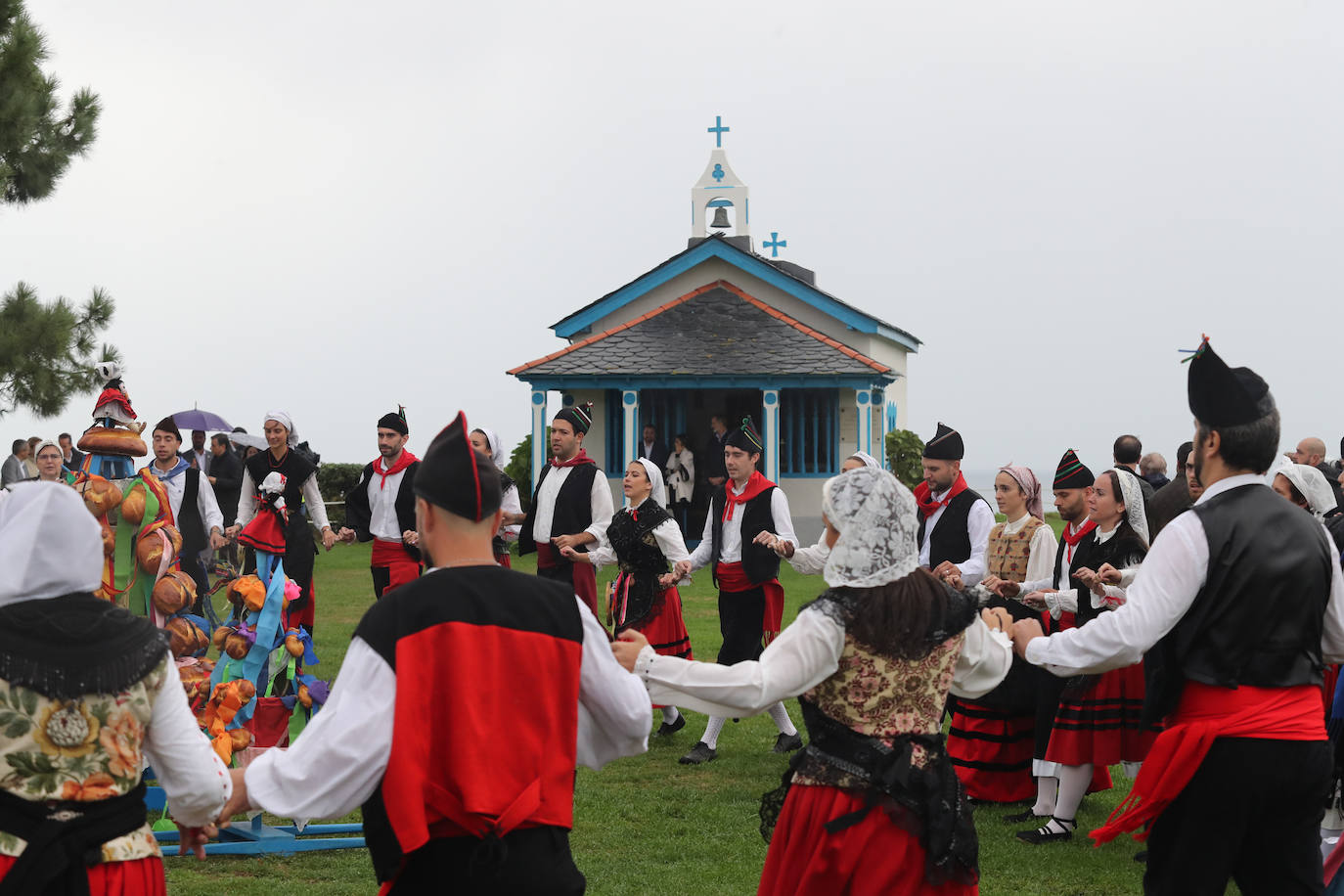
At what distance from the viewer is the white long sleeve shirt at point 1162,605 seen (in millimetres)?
3865

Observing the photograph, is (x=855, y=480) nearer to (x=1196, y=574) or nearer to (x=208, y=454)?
(x=1196, y=574)

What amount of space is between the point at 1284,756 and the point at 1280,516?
69 cm

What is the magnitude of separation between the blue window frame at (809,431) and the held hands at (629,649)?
19.2 m

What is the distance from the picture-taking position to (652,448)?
71.5 feet

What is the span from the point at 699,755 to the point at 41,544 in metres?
5.85

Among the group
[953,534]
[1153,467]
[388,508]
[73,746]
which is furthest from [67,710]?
[1153,467]

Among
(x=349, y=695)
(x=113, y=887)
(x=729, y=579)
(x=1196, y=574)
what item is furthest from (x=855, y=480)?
(x=729, y=579)

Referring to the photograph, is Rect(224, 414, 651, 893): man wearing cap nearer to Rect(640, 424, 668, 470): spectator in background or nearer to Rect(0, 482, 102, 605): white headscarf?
Rect(0, 482, 102, 605): white headscarf

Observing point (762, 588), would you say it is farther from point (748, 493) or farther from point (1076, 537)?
point (1076, 537)

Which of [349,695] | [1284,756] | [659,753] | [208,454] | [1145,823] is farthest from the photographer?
[208,454]

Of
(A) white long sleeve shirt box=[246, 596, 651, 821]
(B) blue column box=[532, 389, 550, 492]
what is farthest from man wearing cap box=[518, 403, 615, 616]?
(B) blue column box=[532, 389, 550, 492]

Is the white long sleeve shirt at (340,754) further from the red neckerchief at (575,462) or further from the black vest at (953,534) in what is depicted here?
the red neckerchief at (575,462)

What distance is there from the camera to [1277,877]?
3850 millimetres

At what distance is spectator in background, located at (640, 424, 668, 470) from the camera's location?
70.3ft
